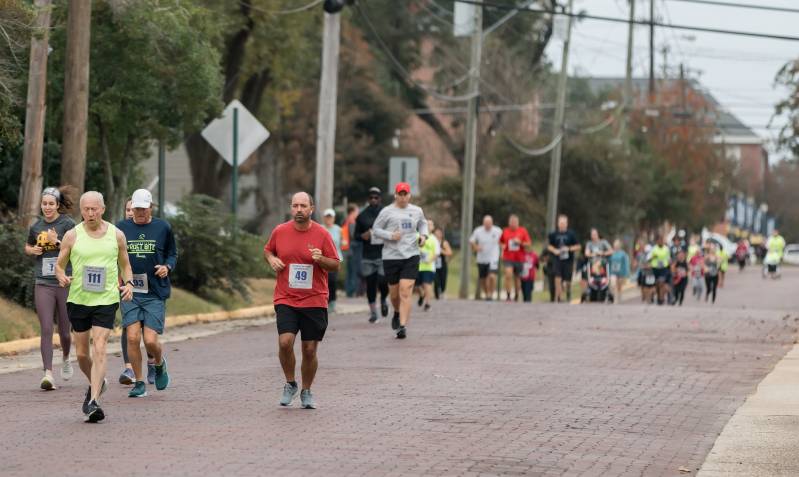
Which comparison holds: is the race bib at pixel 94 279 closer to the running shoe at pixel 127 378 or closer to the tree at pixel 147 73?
the running shoe at pixel 127 378

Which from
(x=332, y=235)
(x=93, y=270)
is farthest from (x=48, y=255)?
(x=332, y=235)

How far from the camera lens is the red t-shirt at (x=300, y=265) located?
42.7 ft

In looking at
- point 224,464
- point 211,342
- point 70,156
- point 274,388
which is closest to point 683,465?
point 224,464

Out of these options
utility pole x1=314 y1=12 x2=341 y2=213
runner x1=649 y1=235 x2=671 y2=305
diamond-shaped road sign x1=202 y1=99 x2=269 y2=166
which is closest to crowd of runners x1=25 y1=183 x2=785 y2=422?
diamond-shaped road sign x1=202 y1=99 x2=269 y2=166

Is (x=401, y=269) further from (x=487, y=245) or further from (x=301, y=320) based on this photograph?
(x=487, y=245)

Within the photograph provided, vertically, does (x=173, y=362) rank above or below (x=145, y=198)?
below

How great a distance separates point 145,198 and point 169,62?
1057 centimetres

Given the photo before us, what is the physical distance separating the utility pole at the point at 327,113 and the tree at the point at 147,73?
5.56 meters

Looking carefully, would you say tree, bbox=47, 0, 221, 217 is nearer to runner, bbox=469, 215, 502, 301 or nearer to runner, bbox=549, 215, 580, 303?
runner, bbox=469, 215, 502, 301

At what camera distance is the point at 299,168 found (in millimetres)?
60938

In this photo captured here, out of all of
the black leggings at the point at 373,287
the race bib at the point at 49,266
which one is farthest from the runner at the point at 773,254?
the race bib at the point at 49,266

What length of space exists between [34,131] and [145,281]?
7.85 m

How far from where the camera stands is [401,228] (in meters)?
20.7

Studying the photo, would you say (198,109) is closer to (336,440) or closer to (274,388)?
(274,388)
